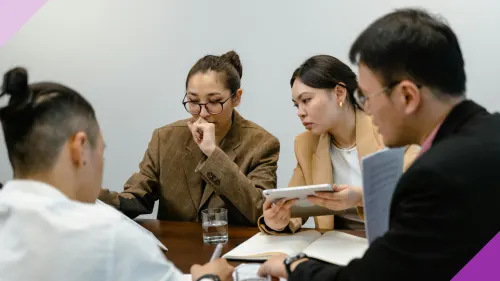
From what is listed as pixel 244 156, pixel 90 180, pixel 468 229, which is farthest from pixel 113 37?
pixel 468 229

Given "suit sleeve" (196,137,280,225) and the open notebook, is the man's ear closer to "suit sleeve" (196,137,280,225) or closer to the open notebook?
the open notebook

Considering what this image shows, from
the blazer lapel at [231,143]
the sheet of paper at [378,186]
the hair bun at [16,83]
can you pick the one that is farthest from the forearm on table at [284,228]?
the hair bun at [16,83]

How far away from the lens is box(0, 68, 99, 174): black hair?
1.08 m

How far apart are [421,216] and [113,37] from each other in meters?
2.81

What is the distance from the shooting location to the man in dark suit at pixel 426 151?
3.01 ft

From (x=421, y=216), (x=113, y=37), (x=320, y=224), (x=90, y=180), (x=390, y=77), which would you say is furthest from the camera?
(x=113, y=37)

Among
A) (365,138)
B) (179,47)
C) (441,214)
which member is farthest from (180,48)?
(441,214)

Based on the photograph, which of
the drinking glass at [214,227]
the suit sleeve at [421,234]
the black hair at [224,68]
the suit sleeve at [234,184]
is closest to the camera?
the suit sleeve at [421,234]

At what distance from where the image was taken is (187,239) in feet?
5.76

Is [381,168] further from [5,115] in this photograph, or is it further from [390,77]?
[5,115]

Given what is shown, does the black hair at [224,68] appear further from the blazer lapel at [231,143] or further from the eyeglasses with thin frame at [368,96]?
the eyeglasses with thin frame at [368,96]

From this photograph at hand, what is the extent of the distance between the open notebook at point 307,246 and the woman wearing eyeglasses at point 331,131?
0.22 m

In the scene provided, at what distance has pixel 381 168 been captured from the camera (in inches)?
48.2

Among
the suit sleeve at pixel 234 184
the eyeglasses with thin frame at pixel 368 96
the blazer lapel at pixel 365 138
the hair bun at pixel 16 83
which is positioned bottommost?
the suit sleeve at pixel 234 184
